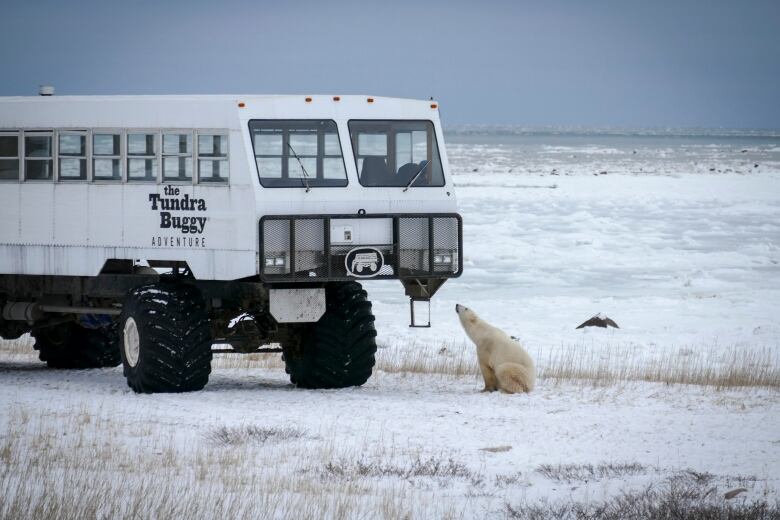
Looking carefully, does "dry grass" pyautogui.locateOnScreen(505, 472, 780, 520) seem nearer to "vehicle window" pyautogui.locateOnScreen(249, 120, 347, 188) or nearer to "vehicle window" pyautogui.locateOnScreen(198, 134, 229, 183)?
"vehicle window" pyautogui.locateOnScreen(249, 120, 347, 188)

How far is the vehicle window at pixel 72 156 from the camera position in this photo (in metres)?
13.5

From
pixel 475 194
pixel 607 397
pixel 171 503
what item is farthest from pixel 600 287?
pixel 475 194

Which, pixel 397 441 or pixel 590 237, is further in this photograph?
pixel 590 237

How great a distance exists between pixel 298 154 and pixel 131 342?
2640 mm

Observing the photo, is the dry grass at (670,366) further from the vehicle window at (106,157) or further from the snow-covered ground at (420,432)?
the vehicle window at (106,157)

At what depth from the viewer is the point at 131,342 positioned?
13.3 m

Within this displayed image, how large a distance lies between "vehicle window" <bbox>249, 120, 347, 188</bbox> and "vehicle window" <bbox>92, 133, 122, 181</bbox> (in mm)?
1570

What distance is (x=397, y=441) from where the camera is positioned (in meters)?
10.4

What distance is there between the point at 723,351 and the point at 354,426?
940 centimetres

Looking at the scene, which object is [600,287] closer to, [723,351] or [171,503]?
[723,351]

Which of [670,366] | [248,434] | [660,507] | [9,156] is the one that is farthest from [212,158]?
[670,366]

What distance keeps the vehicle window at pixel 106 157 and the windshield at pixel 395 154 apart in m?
2.43

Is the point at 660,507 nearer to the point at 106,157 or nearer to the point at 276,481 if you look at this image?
the point at 276,481

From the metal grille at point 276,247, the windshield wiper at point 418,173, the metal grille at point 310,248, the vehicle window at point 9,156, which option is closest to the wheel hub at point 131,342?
the metal grille at point 276,247
